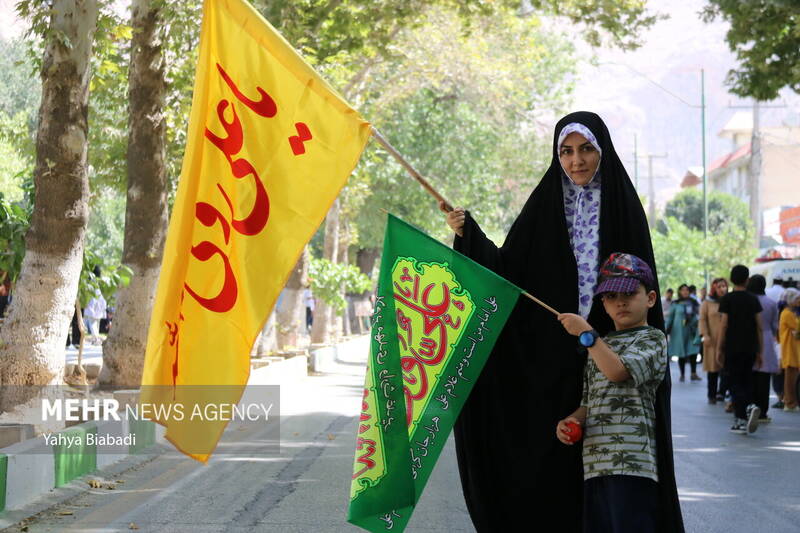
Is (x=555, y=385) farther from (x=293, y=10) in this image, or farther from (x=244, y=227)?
(x=293, y=10)

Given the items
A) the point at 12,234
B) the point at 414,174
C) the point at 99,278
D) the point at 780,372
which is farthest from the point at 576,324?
the point at 780,372

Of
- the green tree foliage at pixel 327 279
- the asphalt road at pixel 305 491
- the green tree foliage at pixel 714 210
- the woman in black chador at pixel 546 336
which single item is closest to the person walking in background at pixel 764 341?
the asphalt road at pixel 305 491

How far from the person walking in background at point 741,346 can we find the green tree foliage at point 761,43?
11.5ft

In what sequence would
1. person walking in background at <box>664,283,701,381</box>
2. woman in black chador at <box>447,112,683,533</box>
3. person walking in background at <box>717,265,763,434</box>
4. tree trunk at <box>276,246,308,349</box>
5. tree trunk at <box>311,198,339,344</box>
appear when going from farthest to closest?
tree trunk at <box>311,198,339,344</box> → tree trunk at <box>276,246,308,349</box> → person walking in background at <box>664,283,701,381</box> → person walking in background at <box>717,265,763,434</box> → woman in black chador at <box>447,112,683,533</box>

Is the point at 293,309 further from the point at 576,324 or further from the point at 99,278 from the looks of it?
the point at 576,324

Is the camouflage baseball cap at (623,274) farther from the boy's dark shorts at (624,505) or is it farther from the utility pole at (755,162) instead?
the utility pole at (755,162)

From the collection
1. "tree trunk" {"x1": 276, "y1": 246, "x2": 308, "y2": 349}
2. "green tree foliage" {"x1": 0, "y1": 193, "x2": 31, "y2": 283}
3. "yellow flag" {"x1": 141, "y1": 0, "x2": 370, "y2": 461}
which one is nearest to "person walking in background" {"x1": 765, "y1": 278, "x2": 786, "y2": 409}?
"green tree foliage" {"x1": 0, "y1": 193, "x2": 31, "y2": 283}

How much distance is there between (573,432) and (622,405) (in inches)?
7.9

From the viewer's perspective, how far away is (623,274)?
161 inches

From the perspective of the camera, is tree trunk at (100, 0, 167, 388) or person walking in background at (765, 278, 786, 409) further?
person walking in background at (765, 278, 786, 409)

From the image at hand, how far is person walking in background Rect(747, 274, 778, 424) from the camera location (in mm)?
13039

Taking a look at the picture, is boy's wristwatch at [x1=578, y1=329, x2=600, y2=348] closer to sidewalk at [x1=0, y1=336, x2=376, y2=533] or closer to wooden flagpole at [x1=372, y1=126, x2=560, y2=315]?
wooden flagpole at [x1=372, y1=126, x2=560, y2=315]

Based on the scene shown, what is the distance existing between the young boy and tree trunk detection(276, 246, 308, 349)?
1963 cm

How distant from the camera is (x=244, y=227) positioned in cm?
438
